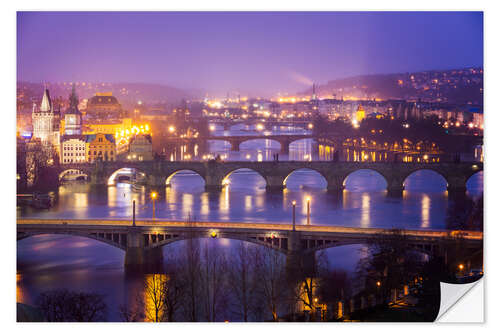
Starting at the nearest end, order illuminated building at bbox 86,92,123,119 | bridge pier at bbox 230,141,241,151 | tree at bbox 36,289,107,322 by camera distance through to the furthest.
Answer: tree at bbox 36,289,107,322, illuminated building at bbox 86,92,123,119, bridge pier at bbox 230,141,241,151

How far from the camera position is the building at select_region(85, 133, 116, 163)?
18.2 m

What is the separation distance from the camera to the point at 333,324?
583 centimetres

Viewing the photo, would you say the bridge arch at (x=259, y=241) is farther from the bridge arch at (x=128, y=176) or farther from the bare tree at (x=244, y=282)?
the bridge arch at (x=128, y=176)

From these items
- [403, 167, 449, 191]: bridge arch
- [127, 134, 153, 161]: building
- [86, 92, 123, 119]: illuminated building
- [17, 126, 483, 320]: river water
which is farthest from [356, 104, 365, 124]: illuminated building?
[86, 92, 123, 119]: illuminated building

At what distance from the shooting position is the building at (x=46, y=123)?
13.3 m

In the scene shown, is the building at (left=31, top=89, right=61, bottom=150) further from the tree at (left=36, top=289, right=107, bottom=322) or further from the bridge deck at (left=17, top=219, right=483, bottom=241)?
the tree at (left=36, top=289, right=107, bottom=322)

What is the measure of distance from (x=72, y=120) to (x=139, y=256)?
545 inches

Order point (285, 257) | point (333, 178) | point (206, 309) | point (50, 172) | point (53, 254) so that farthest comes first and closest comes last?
point (333, 178) → point (50, 172) → point (53, 254) → point (285, 257) → point (206, 309)

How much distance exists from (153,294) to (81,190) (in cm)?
849

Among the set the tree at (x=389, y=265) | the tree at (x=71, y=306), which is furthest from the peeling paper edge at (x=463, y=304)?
the tree at (x=71, y=306)

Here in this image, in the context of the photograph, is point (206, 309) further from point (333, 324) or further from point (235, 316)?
point (333, 324)

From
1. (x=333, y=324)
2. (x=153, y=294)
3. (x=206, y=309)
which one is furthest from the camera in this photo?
(x=153, y=294)

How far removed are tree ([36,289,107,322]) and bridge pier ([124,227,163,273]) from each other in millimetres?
1201
